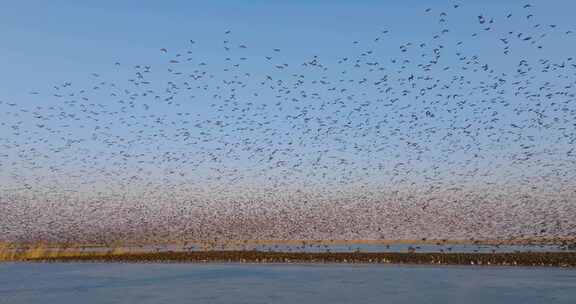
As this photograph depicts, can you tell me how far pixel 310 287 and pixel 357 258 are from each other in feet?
100

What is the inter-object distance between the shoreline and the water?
5.52 meters

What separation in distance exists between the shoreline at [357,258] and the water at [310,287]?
5518 millimetres

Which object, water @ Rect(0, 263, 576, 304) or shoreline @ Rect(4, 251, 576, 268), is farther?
shoreline @ Rect(4, 251, 576, 268)

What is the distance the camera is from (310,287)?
3903 cm

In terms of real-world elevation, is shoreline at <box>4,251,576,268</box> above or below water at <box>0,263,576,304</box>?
above

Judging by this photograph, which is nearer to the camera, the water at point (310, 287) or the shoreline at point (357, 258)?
the water at point (310, 287)

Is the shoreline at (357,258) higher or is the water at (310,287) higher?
the shoreline at (357,258)

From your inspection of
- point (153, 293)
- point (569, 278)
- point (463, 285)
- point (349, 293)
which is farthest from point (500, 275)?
point (153, 293)

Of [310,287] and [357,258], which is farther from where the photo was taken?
[357,258]

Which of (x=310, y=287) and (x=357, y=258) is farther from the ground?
(x=357, y=258)

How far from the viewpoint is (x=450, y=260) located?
62.2m

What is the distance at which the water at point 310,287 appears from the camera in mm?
32844

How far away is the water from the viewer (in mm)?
32844

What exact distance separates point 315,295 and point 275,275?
16558 mm
